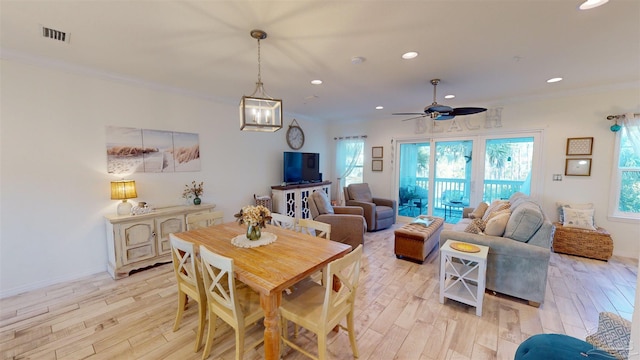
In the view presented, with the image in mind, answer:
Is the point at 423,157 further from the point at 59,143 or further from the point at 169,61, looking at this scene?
the point at 59,143

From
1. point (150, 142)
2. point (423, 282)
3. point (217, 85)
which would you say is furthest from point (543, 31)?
point (150, 142)

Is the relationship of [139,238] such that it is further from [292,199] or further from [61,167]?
[292,199]

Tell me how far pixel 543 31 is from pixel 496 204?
2461mm

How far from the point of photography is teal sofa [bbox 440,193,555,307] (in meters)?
2.46

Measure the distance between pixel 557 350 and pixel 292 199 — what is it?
4541mm

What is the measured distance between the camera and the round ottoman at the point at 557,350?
1240 mm

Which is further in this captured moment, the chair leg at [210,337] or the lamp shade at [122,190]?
the lamp shade at [122,190]

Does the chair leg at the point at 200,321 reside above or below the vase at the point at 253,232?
below

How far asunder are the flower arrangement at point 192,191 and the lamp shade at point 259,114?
91.2 inches

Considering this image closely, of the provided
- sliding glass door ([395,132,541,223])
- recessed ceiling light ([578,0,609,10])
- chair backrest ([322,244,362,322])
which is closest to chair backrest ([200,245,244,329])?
chair backrest ([322,244,362,322])

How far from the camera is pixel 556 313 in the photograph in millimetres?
2383

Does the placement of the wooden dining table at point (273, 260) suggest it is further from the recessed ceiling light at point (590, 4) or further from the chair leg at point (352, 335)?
the recessed ceiling light at point (590, 4)

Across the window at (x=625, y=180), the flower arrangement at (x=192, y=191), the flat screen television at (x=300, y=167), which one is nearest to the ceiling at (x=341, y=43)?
the window at (x=625, y=180)

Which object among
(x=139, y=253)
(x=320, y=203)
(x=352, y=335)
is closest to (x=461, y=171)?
(x=320, y=203)
